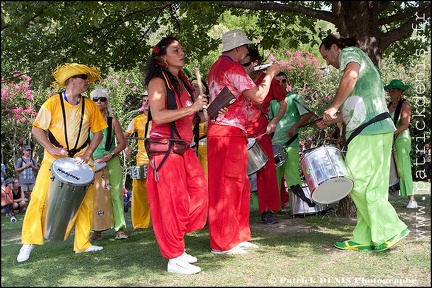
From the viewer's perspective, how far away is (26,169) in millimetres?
11406

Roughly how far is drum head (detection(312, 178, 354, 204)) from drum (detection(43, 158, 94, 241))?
7.21 ft

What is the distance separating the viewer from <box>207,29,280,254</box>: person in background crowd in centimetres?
628

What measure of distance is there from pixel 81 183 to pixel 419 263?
316 cm

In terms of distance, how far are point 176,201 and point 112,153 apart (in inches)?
103

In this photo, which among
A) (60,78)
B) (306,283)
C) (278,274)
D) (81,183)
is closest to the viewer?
(306,283)

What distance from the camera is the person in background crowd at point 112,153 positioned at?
26.1ft

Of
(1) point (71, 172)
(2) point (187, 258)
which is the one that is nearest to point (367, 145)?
(2) point (187, 258)

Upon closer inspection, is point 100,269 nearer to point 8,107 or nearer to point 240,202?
point 240,202

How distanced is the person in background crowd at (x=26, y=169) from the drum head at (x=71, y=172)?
5.03 meters

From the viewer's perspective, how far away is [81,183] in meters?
6.20

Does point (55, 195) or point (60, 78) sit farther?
point (60, 78)

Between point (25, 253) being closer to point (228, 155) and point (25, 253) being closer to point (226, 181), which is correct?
point (226, 181)

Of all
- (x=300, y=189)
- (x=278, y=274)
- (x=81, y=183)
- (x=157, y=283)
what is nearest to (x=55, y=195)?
(x=81, y=183)

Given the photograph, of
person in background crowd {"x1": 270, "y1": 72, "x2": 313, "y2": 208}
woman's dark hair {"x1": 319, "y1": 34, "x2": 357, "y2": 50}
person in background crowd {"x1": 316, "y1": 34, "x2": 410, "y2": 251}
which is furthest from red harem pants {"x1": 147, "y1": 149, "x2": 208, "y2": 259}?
person in background crowd {"x1": 270, "y1": 72, "x2": 313, "y2": 208}
